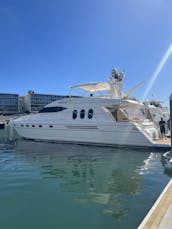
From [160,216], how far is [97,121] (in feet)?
40.6

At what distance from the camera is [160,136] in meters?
16.5

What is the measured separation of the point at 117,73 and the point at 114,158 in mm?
9089

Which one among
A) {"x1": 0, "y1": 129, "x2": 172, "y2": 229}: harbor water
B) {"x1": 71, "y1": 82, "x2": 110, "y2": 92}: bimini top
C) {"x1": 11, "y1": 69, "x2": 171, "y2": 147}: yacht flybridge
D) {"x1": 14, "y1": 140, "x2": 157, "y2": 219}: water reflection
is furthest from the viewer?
{"x1": 71, "y1": 82, "x2": 110, "y2": 92}: bimini top

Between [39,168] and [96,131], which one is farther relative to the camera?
[96,131]

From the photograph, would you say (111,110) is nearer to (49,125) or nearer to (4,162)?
(49,125)

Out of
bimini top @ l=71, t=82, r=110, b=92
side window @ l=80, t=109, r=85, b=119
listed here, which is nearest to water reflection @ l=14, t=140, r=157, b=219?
side window @ l=80, t=109, r=85, b=119

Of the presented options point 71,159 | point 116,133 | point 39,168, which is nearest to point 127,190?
point 39,168

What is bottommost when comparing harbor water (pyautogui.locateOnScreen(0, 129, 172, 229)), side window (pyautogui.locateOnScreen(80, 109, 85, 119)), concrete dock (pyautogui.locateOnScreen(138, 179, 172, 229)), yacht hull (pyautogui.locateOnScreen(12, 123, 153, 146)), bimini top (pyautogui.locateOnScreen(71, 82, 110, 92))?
harbor water (pyautogui.locateOnScreen(0, 129, 172, 229))

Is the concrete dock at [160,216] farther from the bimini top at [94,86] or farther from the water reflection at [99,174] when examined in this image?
the bimini top at [94,86]

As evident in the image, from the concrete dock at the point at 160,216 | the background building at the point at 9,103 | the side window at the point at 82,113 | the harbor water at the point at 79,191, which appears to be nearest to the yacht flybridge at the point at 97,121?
the side window at the point at 82,113

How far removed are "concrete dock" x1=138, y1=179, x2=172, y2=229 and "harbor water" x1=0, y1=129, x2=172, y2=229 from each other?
31.6 inches

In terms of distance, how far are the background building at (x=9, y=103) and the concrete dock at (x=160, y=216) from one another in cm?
11751

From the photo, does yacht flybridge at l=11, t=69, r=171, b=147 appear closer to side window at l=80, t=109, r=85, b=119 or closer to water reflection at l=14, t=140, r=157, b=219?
side window at l=80, t=109, r=85, b=119

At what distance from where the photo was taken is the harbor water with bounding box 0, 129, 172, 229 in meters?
5.10
